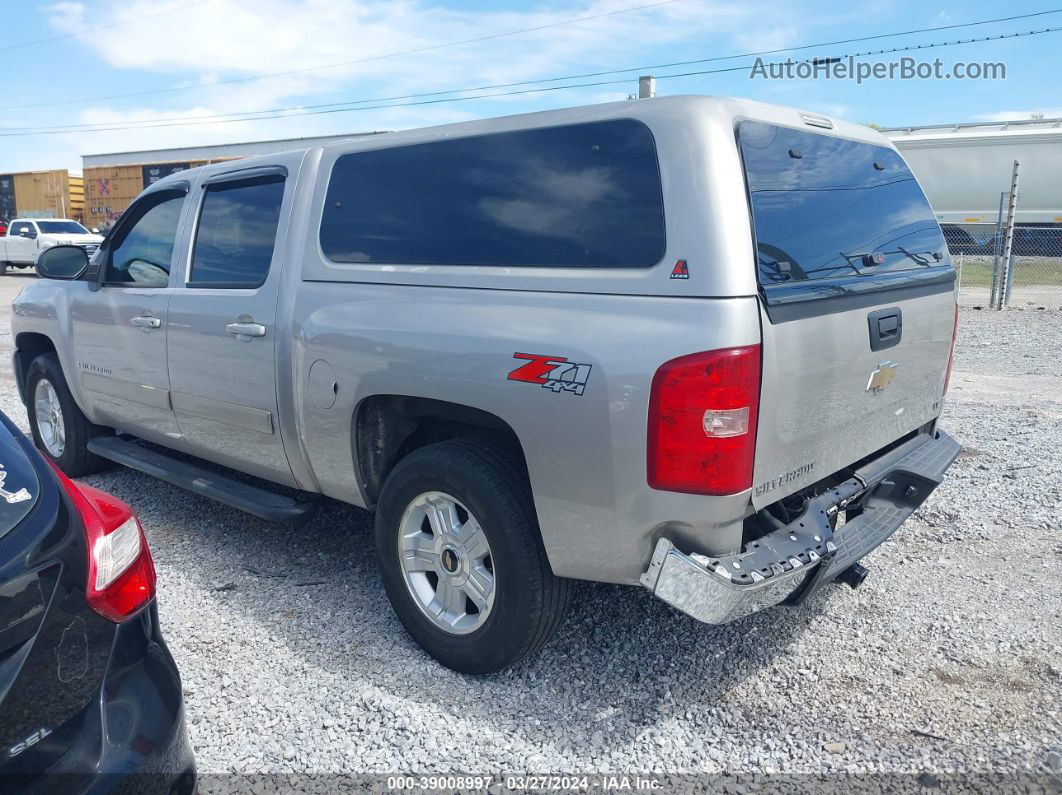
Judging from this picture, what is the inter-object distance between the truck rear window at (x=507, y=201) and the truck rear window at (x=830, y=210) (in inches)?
15.1

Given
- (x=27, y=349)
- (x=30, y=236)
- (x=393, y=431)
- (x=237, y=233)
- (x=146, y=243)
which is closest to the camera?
(x=393, y=431)

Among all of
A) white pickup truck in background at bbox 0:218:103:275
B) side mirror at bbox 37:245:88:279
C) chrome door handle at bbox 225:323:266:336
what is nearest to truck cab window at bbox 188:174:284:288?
chrome door handle at bbox 225:323:266:336

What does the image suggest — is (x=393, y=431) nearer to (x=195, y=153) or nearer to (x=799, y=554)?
(x=799, y=554)

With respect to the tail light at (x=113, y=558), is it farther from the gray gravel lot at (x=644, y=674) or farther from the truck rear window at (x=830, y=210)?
the truck rear window at (x=830, y=210)

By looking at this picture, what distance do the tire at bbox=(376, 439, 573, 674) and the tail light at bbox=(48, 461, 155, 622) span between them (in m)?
1.13

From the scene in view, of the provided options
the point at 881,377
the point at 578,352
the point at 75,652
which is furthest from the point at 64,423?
the point at 881,377

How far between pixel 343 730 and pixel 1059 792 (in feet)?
7.69

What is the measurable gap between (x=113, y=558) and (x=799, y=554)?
206 cm

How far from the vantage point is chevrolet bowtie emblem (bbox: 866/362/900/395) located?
3150mm

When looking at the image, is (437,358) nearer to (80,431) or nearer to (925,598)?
(925,598)

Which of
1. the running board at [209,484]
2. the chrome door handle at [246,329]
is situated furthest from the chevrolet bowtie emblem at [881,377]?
the chrome door handle at [246,329]

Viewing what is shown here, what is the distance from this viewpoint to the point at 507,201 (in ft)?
10.1

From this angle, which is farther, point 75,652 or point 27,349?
point 27,349

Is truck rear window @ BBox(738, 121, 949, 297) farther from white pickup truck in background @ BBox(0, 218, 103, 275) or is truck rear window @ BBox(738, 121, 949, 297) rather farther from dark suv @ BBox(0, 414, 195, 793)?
white pickup truck in background @ BBox(0, 218, 103, 275)
